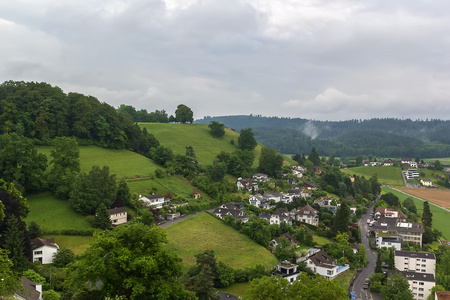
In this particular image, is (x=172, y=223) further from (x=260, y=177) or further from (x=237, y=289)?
(x=260, y=177)

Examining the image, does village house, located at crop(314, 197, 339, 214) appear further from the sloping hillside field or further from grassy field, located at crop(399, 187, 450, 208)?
the sloping hillside field

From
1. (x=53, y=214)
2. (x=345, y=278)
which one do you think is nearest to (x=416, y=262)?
(x=345, y=278)

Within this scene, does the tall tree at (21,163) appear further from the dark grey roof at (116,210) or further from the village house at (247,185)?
the village house at (247,185)

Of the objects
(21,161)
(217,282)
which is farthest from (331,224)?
(21,161)

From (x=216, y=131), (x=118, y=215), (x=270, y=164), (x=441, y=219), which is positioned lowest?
(x=441, y=219)

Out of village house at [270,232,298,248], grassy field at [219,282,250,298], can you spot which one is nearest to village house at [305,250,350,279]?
village house at [270,232,298,248]
